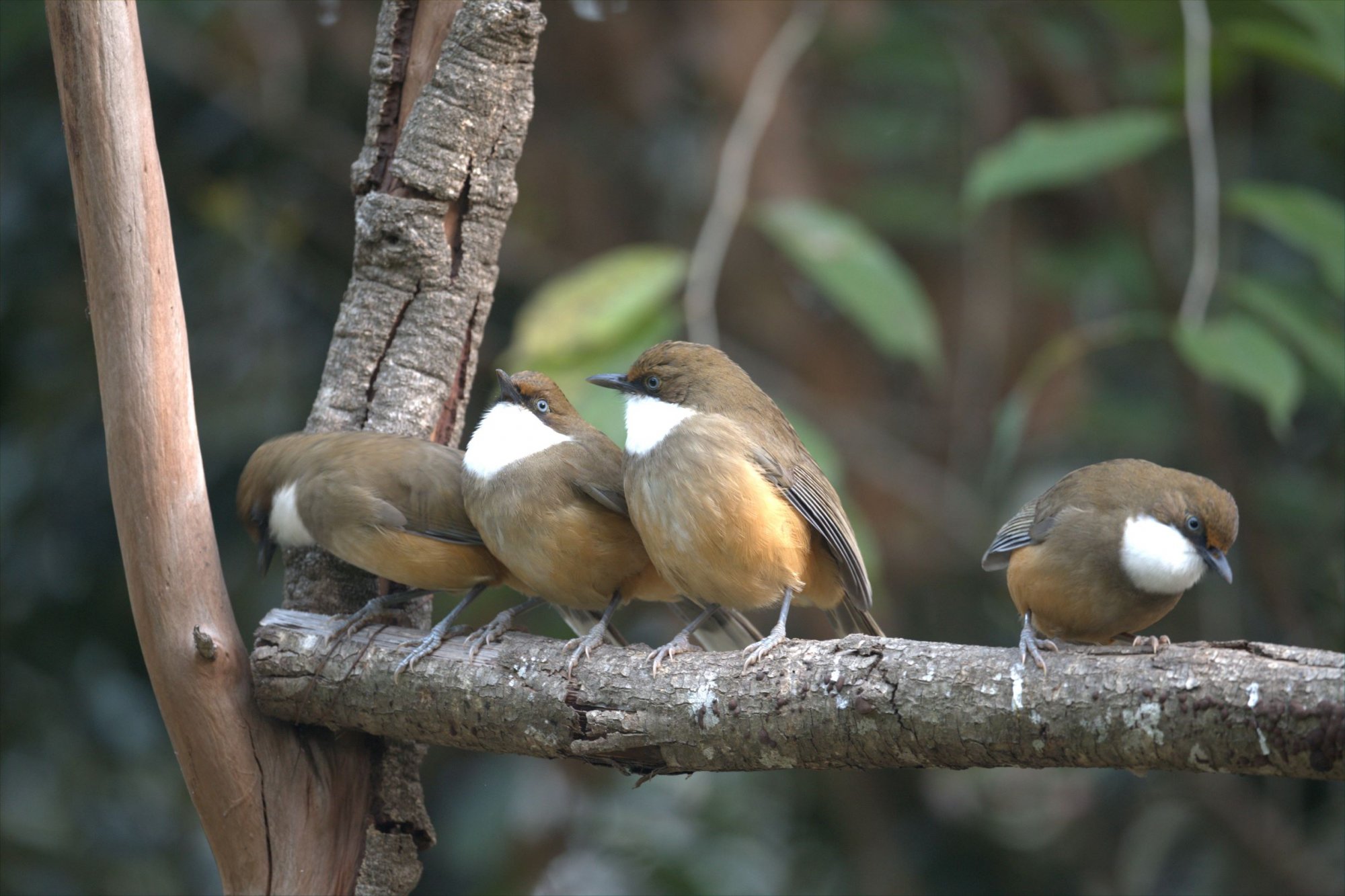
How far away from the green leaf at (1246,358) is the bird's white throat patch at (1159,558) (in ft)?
2.76

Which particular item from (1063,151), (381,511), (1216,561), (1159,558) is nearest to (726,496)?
(381,511)

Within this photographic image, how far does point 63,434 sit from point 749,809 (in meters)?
4.04

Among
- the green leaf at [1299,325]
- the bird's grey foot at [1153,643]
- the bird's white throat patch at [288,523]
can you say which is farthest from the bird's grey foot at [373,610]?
the green leaf at [1299,325]

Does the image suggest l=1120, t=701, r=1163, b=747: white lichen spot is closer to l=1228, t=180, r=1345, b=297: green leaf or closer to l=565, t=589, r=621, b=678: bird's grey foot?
l=565, t=589, r=621, b=678: bird's grey foot

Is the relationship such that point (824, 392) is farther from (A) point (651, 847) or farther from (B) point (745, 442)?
(B) point (745, 442)

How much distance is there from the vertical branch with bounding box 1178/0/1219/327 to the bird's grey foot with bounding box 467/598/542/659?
247cm

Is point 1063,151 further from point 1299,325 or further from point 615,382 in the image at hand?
point 615,382

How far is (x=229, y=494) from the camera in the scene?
6125 mm

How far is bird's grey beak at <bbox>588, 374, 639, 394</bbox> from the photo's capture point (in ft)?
12.0

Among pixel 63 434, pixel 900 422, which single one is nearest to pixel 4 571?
pixel 63 434

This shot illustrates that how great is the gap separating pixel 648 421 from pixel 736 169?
6.40 feet

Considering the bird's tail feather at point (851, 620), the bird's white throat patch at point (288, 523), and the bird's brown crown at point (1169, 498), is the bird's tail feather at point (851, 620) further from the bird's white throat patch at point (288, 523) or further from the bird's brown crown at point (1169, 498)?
the bird's white throat patch at point (288, 523)

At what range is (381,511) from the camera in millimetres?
3428

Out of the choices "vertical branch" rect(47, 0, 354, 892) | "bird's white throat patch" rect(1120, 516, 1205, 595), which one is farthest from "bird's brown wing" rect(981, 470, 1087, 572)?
"vertical branch" rect(47, 0, 354, 892)
